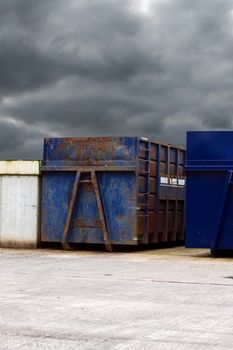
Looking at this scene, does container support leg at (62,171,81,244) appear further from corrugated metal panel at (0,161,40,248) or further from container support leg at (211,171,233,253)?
container support leg at (211,171,233,253)

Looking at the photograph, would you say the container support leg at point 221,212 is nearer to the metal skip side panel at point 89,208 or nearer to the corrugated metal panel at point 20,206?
the metal skip side panel at point 89,208

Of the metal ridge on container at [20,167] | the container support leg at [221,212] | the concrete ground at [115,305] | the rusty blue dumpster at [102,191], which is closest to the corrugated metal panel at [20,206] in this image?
the metal ridge on container at [20,167]

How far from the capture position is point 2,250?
1956cm

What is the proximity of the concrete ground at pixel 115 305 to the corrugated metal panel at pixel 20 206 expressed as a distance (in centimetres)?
435

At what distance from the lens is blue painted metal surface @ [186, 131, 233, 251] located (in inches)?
668

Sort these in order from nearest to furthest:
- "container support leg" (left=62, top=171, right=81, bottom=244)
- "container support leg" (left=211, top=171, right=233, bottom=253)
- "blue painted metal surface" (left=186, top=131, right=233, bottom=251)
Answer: "container support leg" (left=211, top=171, right=233, bottom=253) < "blue painted metal surface" (left=186, top=131, right=233, bottom=251) < "container support leg" (left=62, top=171, right=81, bottom=244)

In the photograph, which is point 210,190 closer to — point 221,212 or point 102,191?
point 221,212

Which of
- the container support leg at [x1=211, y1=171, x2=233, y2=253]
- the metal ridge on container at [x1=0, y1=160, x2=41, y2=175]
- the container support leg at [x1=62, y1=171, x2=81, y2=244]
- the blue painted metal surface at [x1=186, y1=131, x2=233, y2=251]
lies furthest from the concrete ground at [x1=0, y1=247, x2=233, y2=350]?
the metal ridge on container at [x1=0, y1=160, x2=41, y2=175]

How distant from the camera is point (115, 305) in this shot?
884 centimetres

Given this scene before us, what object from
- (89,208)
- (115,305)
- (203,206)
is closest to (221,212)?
(203,206)

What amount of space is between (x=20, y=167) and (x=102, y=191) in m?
2.95

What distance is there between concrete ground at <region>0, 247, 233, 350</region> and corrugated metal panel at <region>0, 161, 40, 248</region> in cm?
435

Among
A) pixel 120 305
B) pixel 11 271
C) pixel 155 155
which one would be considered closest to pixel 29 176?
pixel 155 155

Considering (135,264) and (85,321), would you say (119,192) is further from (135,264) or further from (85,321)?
(85,321)
